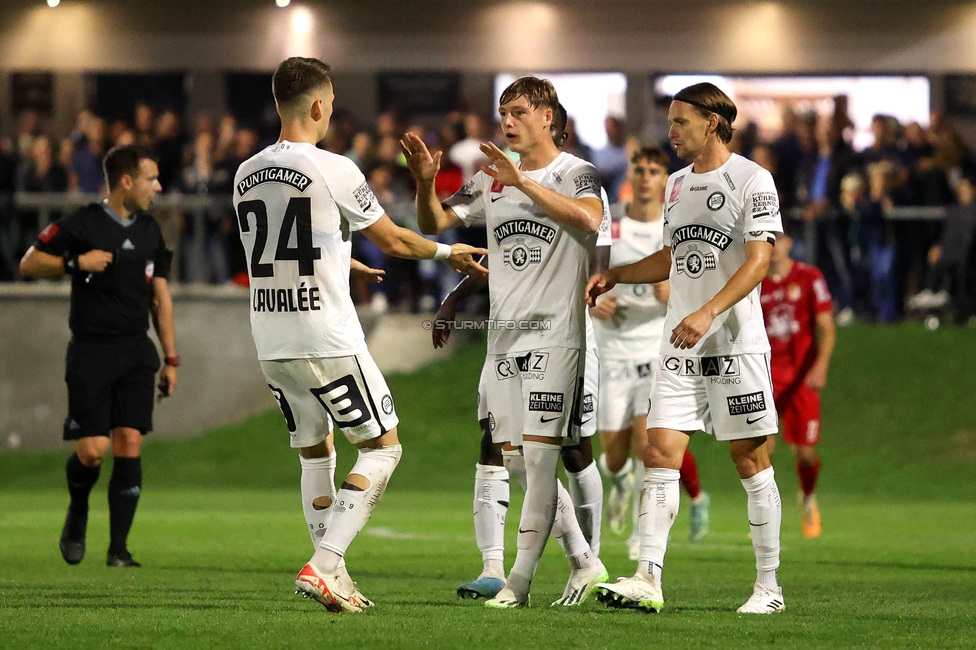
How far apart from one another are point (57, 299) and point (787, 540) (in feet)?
37.9

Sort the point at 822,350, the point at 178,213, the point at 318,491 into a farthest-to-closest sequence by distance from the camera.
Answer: the point at 178,213, the point at 822,350, the point at 318,491

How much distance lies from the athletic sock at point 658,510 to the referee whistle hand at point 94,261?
3.94m

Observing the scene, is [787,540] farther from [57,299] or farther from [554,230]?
[57,299]

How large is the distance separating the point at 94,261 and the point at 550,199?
11.7 feet

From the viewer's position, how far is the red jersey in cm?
1227

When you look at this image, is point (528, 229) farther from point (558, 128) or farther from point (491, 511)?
point (491, 511)

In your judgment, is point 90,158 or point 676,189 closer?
point 676,189

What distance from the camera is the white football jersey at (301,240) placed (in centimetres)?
668

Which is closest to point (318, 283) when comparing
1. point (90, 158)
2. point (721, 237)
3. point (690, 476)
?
point (721, 237)

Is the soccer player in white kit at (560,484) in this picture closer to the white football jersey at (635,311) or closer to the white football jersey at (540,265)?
the white football jersey at (540,265)

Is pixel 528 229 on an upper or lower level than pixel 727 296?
upper

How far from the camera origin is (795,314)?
12.3 metres

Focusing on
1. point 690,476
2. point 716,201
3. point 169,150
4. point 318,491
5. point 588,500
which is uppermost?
point 169,150

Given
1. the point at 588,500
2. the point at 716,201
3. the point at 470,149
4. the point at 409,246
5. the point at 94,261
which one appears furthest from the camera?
the point at 470,149
